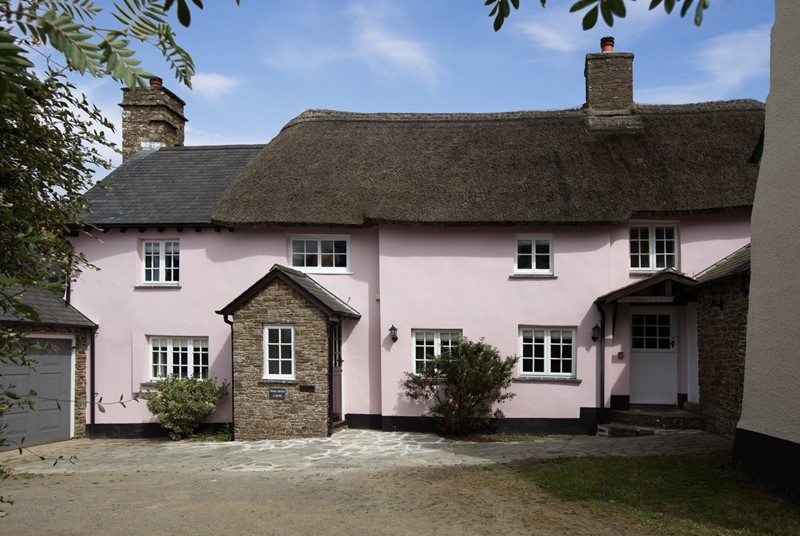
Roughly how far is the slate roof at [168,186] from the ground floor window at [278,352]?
10.4 ft

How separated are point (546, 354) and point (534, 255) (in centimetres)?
220

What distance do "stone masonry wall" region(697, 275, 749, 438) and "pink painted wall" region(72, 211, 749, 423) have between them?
155 cm

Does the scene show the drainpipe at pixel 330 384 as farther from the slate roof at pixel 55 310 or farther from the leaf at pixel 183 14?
the leaf at pixel 183 14

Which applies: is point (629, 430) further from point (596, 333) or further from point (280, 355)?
point (280, 355)

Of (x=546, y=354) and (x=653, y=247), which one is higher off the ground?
(x=653, y=247)

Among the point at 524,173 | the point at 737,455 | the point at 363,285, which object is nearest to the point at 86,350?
the point at 363,285

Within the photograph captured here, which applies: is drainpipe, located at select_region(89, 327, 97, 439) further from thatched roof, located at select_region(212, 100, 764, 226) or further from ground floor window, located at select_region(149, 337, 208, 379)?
thatched roof, located at select_region(212, 100, 764, 226)

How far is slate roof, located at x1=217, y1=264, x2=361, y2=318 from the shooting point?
1404 centimetres

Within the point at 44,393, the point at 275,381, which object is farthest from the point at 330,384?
the point at 44,393

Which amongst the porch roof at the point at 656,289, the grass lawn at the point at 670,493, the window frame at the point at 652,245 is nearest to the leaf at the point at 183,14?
the grass lawn at the point at 670,493

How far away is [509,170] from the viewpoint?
15594 millimetres

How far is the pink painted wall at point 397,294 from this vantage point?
14.9m

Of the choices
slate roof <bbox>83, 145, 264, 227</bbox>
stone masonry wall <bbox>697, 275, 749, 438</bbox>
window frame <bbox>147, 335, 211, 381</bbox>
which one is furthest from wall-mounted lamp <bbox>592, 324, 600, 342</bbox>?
slate roof <bbox>83, 145, 264, 227</bbox>

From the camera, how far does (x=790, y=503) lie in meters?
7.86
